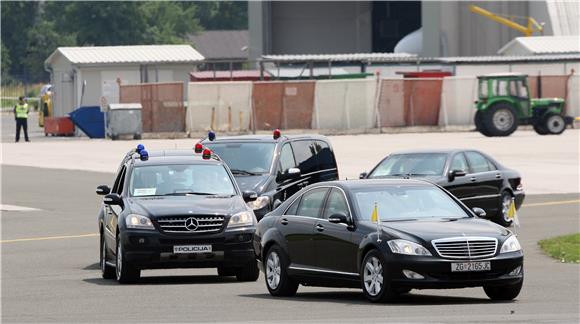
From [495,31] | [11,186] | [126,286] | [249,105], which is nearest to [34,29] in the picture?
[495,31]

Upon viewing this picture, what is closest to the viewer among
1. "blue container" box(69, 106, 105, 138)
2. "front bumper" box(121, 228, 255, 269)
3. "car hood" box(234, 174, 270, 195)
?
"front bumper" box(121, 228, 255, 269)

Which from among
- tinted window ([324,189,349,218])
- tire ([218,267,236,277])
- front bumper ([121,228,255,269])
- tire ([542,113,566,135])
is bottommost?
tire ([542,113,566,135])

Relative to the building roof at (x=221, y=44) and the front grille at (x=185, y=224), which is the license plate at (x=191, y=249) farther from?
the building roof at (x=221, y=44)

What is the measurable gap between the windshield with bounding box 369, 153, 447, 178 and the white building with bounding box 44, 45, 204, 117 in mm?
35775

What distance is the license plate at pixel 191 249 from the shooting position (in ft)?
58.1

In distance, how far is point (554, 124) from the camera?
59.0m

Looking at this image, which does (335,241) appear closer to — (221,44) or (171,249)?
(171,249)

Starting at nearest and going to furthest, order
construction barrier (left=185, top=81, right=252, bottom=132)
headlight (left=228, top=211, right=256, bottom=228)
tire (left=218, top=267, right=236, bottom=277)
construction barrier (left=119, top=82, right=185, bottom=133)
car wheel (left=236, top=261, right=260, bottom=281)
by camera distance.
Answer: headlight (left=228, top=211, right=256, bottom=228) < car wheel (left=236, top=261, right=260, bottom=281) < tire (left=218, top=267, right=236, bottom=277) < construction barrier (left=119, top=82, right=185, bottom=133) < construction barrier (left=185, top=81, right=252, bottom=132)

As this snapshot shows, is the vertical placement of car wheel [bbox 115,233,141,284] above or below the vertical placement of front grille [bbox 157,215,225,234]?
below

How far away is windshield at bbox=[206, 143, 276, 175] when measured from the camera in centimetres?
2331

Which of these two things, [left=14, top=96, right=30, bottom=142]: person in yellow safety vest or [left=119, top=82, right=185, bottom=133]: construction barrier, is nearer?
[left=14, top=96, right=30, bottom=142]: person in yellow safety vest

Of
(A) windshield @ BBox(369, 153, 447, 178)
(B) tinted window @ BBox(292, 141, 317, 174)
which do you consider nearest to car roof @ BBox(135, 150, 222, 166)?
(B) tinted window @ BBox(292, 141, 317, 174)

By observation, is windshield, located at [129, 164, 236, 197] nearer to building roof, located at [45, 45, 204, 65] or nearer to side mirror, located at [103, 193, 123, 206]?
side mirror, located at [103, 193, 123, 206]

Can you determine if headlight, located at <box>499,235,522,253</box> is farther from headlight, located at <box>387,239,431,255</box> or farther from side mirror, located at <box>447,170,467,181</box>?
side mirror, located at <box>447,170,467,181</box>
